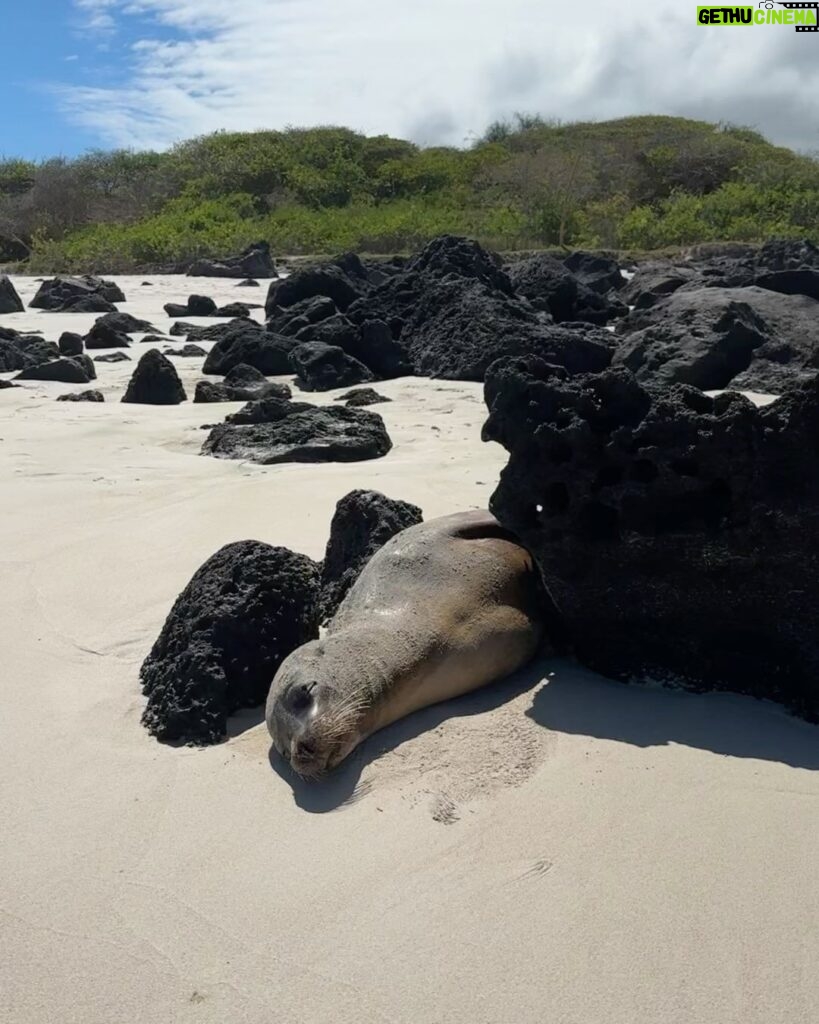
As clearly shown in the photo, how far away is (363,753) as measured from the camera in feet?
9.36

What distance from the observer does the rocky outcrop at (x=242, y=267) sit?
21.5m

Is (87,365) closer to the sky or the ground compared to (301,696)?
closer to the ground

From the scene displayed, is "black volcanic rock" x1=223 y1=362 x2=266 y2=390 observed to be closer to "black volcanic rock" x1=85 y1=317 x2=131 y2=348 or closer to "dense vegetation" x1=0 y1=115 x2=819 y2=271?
"black volcanic rock" x1=85 y1=317 x2=131 y2=348

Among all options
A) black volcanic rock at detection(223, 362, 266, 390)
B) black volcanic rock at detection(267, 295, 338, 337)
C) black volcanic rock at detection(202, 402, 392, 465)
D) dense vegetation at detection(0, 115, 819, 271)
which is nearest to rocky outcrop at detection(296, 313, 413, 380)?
black volcanic rock at detection(267, 295, 338, 337)

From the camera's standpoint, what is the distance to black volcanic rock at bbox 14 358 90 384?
10180mm

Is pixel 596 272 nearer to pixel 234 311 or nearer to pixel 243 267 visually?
pixel 234 311

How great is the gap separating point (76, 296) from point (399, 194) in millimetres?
22443

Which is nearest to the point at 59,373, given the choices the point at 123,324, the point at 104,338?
the point at 104,338

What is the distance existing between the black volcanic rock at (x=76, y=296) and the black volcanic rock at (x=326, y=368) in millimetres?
6726

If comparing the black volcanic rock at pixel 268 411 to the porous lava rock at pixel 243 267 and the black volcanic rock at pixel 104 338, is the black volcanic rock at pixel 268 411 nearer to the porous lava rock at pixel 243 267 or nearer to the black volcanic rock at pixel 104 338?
the black volcanic rock at pixel 104 338

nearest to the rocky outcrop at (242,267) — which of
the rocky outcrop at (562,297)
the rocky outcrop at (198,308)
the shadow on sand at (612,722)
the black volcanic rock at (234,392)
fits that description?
the rocky outcrop at (198,308)

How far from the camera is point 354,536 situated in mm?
3932

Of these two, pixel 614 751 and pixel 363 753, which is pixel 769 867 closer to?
pixel 614 751

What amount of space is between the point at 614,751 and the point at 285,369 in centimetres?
831
